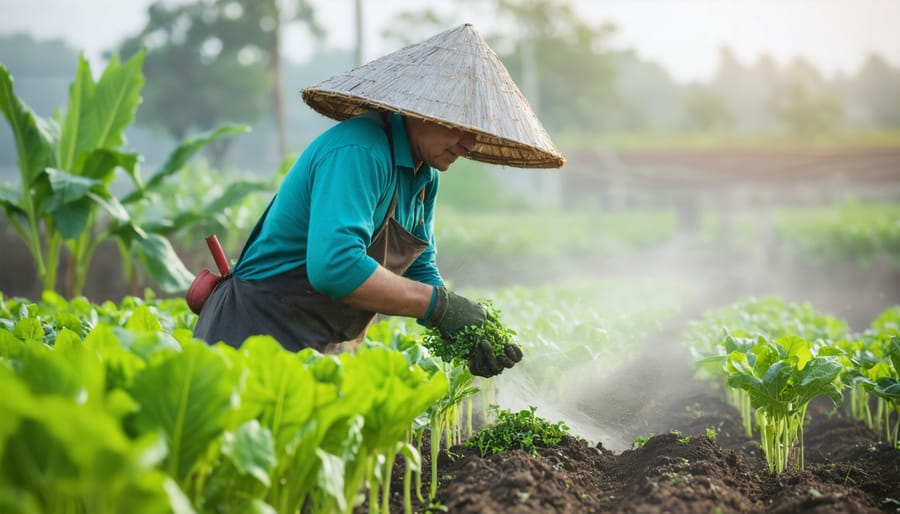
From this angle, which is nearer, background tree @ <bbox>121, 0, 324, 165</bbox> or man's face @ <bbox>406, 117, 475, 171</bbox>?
man's face @ <bbox>406, 117, 475, 171</bbox>

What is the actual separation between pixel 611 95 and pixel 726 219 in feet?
92.5

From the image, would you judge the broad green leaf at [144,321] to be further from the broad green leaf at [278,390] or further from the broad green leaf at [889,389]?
the broad green leaf at [889,389]

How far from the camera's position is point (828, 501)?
262 centimetres

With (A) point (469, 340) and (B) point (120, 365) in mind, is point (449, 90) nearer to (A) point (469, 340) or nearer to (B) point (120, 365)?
(A) point (469, 340)

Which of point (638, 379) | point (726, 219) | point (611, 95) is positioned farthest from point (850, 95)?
point (638, 379)

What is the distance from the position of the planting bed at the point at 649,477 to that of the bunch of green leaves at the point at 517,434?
0.05 m

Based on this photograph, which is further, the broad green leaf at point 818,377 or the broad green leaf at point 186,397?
the broad green leaf at point 818,377

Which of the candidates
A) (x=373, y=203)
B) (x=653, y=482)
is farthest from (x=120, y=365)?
(x=653, y=482)

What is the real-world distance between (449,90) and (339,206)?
61 cm

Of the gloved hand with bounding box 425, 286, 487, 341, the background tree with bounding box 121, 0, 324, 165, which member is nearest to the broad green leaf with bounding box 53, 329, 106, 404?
the gloved hand with bounding box 425, 286, 487, 341

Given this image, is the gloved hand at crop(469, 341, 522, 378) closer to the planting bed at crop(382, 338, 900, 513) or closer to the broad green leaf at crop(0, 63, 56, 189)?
the planting bed at crop(382, 338, 900, 513)

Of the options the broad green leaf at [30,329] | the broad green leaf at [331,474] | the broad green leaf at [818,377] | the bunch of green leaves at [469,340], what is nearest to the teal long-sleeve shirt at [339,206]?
the bunch of green leaves at [469,340]

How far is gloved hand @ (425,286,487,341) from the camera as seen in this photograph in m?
2.84

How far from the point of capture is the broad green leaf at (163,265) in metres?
5.40
